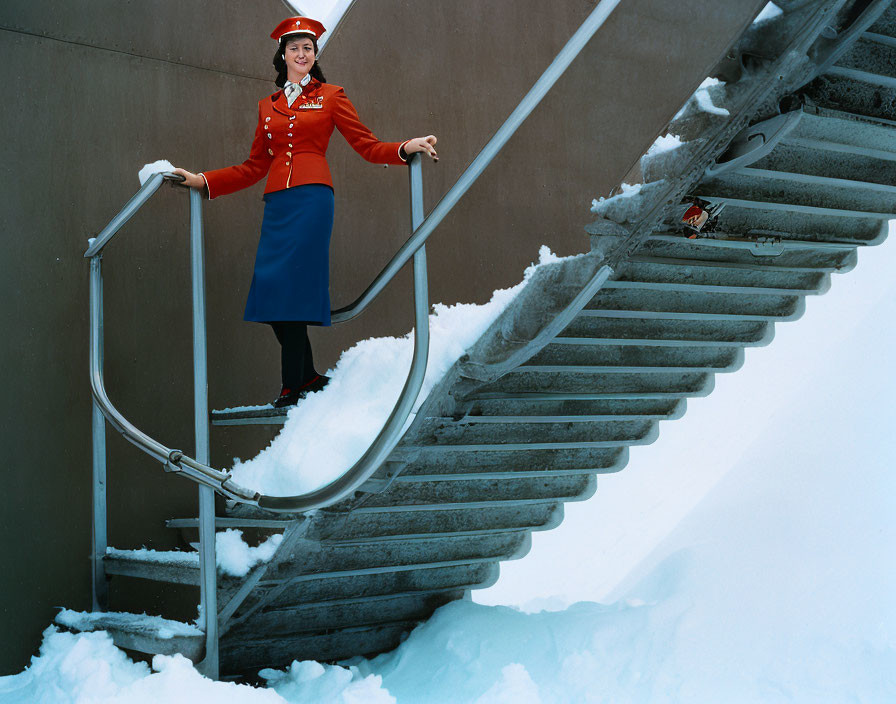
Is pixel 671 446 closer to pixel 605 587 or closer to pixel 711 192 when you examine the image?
pixel 605 587

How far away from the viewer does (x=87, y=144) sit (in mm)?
3422

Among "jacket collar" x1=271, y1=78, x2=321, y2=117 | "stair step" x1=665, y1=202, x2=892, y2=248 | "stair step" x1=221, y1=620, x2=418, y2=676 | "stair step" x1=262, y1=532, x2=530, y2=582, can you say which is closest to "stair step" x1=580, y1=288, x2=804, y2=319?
"stair step" x1=665, y1=202, x2=892, y2=248

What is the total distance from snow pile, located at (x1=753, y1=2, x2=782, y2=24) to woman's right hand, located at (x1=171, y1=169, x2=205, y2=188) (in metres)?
1.58

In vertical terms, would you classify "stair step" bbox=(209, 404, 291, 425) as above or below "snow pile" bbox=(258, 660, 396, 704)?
above

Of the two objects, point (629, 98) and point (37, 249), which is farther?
point (37, 249)

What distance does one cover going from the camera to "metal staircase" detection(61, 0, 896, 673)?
2166 millimetres

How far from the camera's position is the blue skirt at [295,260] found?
292cm

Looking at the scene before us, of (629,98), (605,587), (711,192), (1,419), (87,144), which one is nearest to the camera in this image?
(629,98)

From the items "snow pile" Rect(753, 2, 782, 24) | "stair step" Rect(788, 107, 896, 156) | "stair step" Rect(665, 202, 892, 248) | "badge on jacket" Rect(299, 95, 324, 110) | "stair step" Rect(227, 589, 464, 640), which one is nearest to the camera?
"snow pile" Rect(753, 2, 782, 24)

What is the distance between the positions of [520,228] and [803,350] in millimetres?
2506

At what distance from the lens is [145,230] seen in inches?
138

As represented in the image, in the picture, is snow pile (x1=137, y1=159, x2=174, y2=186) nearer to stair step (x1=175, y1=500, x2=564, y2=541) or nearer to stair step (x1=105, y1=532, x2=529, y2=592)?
stair step (x1=175, y1=500, x2=564, y2=541)

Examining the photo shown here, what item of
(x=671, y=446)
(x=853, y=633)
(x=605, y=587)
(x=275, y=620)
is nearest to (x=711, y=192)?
(x=853, y=633)

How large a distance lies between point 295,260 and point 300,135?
1.34 ft
